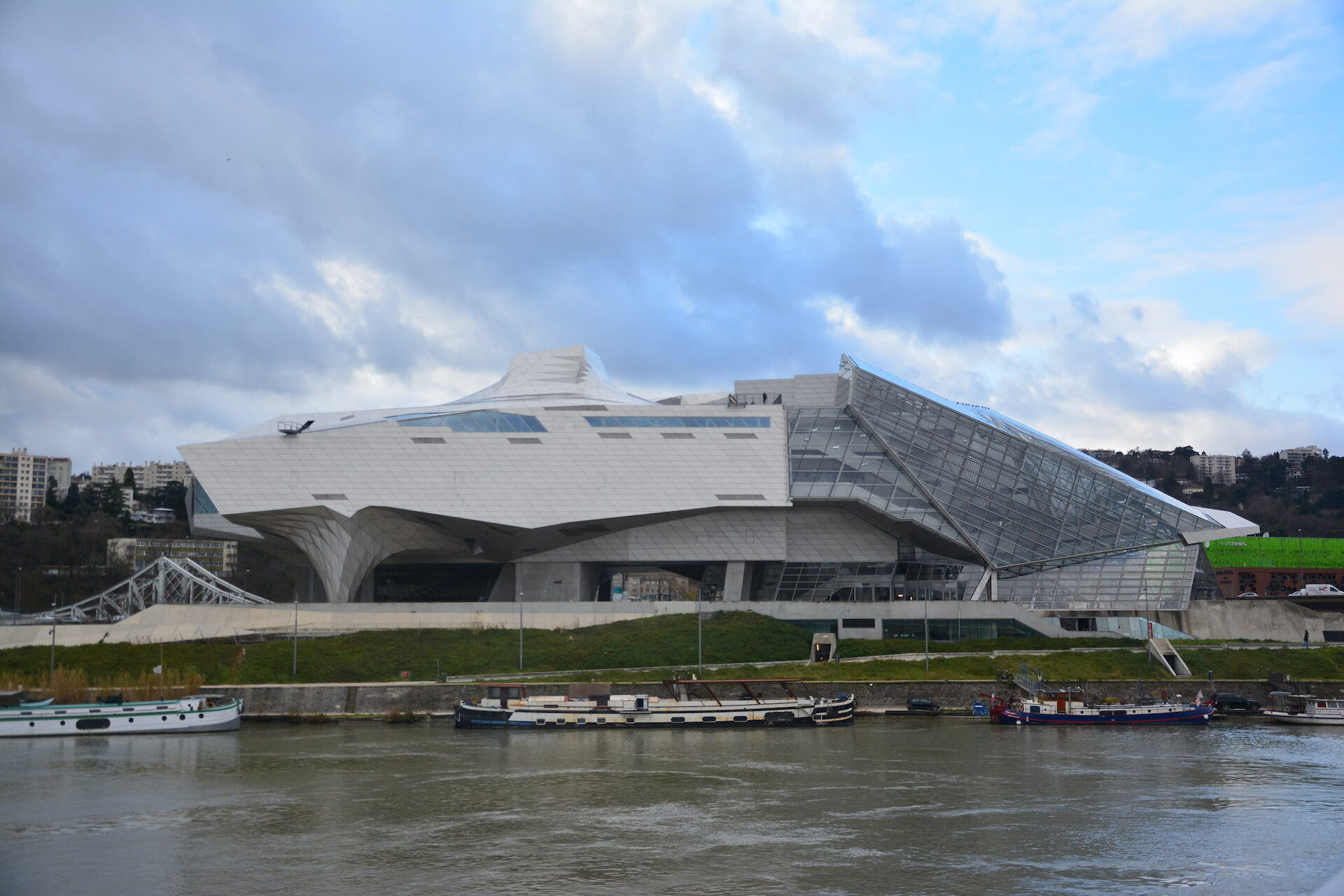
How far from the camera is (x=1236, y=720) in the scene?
61781 mm

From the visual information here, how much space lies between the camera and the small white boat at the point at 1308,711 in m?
60.0

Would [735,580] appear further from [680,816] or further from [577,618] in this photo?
[680,816]

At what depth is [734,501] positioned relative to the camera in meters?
79.9

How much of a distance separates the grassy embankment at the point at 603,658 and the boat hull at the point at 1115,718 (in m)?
5.72

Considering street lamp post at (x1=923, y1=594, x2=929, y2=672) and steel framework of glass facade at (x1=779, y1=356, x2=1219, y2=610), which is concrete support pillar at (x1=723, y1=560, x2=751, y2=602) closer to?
steel framework of glass facade at (x1=779, y1=356, x2=1219, y2=610)

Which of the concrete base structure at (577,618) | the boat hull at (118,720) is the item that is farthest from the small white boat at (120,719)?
the concrete base structure at (577,618)

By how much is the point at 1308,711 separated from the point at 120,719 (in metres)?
60.2

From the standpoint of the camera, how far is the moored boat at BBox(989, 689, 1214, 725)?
59.9 meters

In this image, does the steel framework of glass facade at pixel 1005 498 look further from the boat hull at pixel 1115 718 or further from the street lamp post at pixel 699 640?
the boat hull at pixel 1115 718

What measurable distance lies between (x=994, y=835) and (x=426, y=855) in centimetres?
1506

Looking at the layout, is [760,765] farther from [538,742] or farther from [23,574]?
[23,574]

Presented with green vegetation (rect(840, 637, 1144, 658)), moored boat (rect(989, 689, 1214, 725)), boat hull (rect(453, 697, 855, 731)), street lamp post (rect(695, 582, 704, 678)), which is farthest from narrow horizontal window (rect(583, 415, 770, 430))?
moored boat (rect(989, 689, 1214, 725))

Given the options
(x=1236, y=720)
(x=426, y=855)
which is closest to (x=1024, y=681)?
(x=1236, y=720)

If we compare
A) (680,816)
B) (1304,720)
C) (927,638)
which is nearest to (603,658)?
(927,638)
